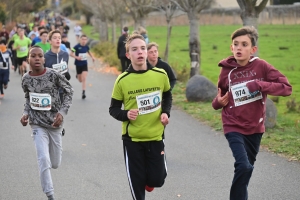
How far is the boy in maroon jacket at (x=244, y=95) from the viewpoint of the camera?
6.42 m

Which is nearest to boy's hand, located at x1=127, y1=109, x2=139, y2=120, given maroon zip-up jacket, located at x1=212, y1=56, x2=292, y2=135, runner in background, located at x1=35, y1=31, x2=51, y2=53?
maroon zip-up jacket, located at x1=212, y1=56, x2=292, y2=135

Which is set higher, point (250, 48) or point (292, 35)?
point (250, 48)

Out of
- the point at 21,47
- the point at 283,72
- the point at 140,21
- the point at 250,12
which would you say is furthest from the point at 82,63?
the point at 140,21

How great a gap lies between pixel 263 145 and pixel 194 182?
110 inches

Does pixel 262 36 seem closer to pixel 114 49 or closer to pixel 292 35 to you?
pixel 292 35

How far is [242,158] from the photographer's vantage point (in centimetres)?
629

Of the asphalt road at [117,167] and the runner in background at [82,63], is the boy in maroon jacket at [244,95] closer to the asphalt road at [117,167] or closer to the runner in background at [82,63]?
the asphalt road at [117,167]

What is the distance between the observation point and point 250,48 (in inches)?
257

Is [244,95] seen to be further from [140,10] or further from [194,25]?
[140,10]

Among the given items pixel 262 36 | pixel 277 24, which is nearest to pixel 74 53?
pixel 262 36

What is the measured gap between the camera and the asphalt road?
26.2ft

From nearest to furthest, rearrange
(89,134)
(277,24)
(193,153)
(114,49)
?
(193,153), (89,134), (114,49), (277,24)

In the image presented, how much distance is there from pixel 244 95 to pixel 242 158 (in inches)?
24.4

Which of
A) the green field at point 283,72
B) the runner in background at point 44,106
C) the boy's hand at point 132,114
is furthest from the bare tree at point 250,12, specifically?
the boy's hand at point 132,114
